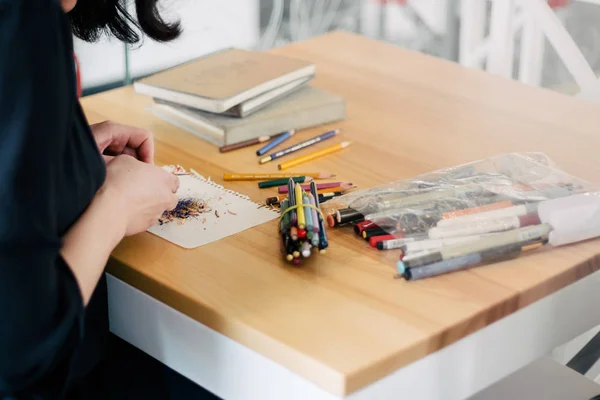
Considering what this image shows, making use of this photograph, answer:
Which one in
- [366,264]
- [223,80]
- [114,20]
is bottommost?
[366,264]

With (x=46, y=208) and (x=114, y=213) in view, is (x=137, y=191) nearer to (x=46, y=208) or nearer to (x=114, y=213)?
(x=114, y=213)

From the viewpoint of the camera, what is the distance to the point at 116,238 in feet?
2.77

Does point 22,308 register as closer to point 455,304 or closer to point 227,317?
point 227,317

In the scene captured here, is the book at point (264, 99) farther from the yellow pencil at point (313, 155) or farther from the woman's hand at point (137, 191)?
the woman's hand at point (137, 191)

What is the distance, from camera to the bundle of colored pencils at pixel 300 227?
0.90 m

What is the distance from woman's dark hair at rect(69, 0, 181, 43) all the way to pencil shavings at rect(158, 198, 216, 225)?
0.93 ft

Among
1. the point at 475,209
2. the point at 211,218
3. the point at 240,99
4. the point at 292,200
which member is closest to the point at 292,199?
the point at 292,200

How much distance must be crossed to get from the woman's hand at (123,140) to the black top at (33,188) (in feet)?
1.11

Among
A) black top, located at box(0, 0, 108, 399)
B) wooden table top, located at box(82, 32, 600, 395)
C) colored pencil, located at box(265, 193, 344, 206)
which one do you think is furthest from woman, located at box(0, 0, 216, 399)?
colored pencil, located at box(265, 193, 344, 206)

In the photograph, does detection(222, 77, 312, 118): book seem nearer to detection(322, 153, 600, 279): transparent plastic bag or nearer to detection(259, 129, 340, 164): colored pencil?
detection(259, 129, 340, 164): colored pencil

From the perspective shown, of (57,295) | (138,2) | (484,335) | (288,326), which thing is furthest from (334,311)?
(138,2)

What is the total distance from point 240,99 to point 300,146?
12cm

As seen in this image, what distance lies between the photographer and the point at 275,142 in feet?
4.02

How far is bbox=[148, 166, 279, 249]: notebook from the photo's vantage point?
38.3 inches
